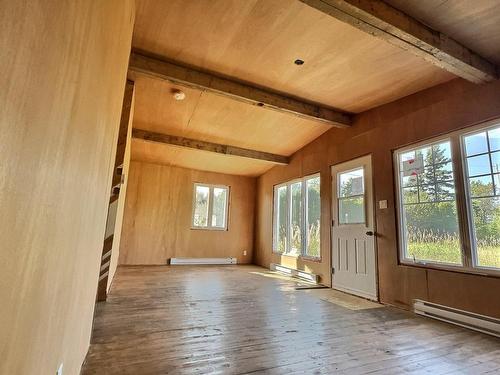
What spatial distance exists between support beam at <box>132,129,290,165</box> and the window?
1.95 metres

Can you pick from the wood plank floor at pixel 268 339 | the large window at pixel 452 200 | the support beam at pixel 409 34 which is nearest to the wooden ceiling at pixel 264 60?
the support beam at pixel 409 34

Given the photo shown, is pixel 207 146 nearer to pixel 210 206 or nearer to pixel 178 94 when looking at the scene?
pixel 178 94

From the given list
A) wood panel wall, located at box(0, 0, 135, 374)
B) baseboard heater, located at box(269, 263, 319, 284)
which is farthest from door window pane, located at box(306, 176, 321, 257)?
A: wood panel wall, located at box(0, 0, 135, 374)

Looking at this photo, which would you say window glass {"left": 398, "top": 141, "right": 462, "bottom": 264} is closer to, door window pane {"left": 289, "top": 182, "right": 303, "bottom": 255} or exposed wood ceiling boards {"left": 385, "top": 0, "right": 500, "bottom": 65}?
exposed wood ceiling boards {"left": 385, "top": 0, "right": 500, "bottom": 65}

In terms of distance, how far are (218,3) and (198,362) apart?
9.70ft

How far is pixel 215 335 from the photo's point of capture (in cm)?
244

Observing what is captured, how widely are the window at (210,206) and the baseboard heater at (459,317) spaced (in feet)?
17.1

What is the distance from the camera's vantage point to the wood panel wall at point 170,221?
6.79 m

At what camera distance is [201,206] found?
299 inches

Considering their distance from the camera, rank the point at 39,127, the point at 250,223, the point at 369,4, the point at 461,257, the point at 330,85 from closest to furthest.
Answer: the point at 39,127, the point at 369,4, the point at 461,257, the point at 330,85, the point at 250,223

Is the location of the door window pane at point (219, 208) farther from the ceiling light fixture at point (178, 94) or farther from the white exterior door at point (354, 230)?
the ceiling light fixture at point (178, 94)

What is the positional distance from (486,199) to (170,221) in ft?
20.4

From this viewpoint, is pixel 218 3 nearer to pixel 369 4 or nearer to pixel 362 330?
pixel 369 4

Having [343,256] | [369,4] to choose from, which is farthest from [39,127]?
[343,256]
